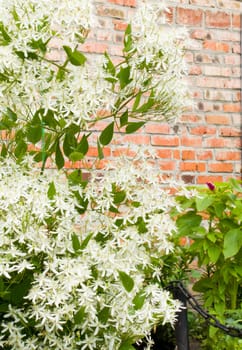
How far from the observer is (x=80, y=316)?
5.40 ft

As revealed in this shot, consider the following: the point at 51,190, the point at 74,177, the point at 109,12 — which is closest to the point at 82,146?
the point at 74,177

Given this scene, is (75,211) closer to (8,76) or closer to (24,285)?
(24,285)

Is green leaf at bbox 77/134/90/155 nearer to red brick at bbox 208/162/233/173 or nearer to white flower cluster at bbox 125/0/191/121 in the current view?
white flower cluster at bbox 125/0/191/121

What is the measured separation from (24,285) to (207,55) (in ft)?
6.80

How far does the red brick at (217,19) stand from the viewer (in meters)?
3.49

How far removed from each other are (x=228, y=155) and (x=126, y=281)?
1964 millimetres

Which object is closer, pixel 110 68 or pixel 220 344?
pixel 110 68

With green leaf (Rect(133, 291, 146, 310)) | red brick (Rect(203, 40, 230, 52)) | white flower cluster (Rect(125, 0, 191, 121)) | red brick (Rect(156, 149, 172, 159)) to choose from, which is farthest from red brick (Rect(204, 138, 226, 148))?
green leaf (Rect(133, 291, 146, 310))

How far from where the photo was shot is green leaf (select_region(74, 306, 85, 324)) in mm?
1635

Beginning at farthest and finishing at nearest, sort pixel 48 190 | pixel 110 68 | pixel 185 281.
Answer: pixel 185 281 < pixel 110 68 < pixel 48 190

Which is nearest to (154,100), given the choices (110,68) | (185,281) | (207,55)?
(110,68)

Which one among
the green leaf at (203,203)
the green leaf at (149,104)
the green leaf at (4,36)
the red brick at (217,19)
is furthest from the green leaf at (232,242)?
the red brick at (217,19)

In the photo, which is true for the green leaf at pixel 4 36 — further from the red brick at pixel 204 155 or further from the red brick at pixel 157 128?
the red brick at pixel 204 155

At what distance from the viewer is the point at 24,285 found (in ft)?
5.60
